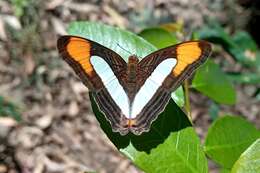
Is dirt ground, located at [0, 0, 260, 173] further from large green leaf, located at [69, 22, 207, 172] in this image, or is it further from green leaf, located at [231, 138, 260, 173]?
green leaf, located at [231, 138, 260, 173]

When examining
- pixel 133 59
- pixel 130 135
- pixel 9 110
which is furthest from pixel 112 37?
pixel 9 110

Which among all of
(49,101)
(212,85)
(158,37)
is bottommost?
(49,101)

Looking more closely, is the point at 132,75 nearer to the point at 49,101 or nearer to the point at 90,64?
the point at 90,64

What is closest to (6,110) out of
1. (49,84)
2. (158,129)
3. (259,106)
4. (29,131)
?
(29,131)

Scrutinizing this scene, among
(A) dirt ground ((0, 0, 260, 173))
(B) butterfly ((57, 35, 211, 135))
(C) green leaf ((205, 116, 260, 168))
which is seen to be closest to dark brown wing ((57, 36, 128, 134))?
(B) butterfly ((57, 35, 211, 135))

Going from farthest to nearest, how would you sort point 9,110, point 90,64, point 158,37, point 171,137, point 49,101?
point 49,101
point 9,110
point 158,37
point 90,64
point 171,137

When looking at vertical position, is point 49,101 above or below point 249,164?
below

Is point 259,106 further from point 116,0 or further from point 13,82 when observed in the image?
point 13,82

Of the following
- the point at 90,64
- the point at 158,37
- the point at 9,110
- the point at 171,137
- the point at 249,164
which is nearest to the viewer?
the point at 249,164
